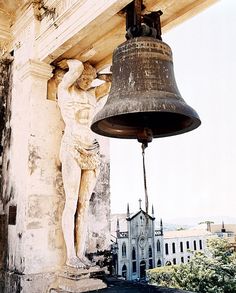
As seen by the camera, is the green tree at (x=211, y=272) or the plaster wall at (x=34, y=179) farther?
the green tree at (x=211, y=272)

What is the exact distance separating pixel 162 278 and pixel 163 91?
34359mm

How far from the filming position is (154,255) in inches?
2032

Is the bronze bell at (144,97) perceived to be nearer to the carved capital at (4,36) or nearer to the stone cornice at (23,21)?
the stone cornice at (23,21)

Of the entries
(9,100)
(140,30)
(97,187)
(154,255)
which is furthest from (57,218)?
(154,255)

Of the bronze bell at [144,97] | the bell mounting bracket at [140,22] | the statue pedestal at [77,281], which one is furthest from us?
the statue pedestal at [77,281]

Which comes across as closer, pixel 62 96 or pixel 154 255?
pixel 62 96

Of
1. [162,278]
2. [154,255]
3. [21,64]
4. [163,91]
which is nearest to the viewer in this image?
[163,91]

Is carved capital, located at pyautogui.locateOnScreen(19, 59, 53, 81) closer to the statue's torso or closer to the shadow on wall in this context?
the statue's torso

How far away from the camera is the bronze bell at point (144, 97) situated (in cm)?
219

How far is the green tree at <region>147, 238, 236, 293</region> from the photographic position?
81.3 ft

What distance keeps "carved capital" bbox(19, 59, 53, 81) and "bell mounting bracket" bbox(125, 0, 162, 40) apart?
109 centimetres

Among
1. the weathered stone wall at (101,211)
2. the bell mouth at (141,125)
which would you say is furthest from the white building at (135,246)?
the bell mouth at (141,125)

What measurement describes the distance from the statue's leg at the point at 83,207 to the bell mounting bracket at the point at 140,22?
1.30m

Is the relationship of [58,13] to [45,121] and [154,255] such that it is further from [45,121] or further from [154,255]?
[154,255]
